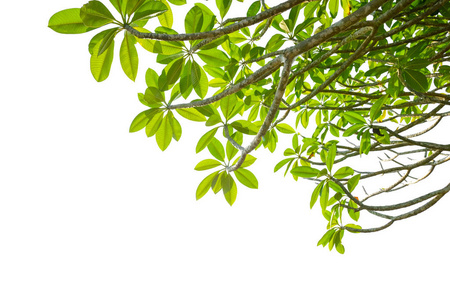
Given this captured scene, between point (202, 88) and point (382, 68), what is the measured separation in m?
0.60

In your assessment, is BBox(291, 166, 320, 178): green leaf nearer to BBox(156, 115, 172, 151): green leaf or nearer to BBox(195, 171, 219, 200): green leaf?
BBox(195, 171, 219, 200): green leaf

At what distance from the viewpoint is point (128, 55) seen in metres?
0.84

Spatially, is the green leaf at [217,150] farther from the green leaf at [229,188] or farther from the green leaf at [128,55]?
the green leaf at [128,55]

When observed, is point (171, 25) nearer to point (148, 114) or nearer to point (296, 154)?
point (148, 114)

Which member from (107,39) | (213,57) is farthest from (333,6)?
(107,39)

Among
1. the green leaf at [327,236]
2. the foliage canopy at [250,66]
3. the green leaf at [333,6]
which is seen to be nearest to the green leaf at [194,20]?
the foliage canopy at [250,66]

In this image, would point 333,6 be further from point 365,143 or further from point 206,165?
point 206,165

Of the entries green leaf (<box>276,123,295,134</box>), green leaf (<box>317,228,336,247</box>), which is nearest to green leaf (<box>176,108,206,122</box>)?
green leaf (<box>276,123,295,134</box>)

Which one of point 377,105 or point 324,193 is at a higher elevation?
point 377,105

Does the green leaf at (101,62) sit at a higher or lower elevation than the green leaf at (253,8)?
lower

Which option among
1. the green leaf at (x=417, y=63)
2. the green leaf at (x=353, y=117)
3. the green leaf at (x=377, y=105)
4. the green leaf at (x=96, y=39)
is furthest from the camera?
the green leaf at (x=353, y=117)

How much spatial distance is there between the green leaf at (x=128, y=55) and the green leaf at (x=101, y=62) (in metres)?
0.03

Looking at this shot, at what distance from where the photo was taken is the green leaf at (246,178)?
107cm

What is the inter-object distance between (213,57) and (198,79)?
98 millimetres
